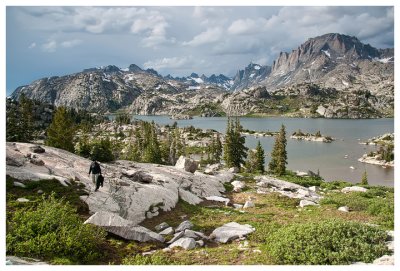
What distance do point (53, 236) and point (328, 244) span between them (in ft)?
39.9

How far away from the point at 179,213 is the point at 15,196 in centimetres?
→ 1145

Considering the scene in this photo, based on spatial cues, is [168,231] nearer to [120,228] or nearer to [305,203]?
[120,228]

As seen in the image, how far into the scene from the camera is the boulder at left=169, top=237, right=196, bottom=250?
1725 cm

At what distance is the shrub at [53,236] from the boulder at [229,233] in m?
6.38

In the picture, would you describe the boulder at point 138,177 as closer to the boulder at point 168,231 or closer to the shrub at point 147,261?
the boulder at point 168,231

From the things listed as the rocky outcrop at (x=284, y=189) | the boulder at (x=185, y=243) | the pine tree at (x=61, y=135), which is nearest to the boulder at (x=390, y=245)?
the boulder at (x=185, y=243)

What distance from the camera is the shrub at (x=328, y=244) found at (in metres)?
13.8

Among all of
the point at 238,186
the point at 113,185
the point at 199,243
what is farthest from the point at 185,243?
the point at 238,186

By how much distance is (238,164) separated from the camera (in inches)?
3302

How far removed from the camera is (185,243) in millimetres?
17422

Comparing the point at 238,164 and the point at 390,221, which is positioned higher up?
the point at 390,221

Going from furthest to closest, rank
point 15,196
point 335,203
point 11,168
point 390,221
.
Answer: point 335,203 → point 11,168 → point 390,221 → point 15,196
